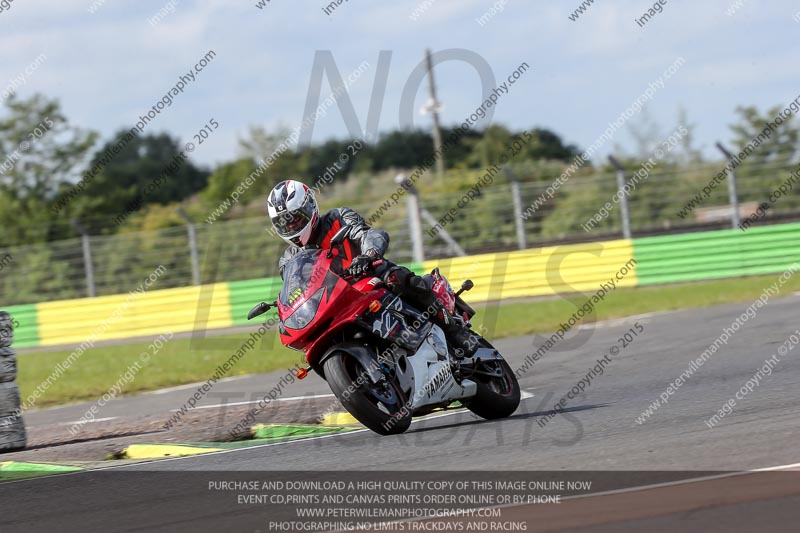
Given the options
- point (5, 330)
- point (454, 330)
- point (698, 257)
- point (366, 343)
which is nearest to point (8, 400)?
point (5, 330)

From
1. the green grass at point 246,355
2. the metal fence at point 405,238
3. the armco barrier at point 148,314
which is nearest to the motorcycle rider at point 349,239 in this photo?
the green grass at point 246,355

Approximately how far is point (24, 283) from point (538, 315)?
14.1 meters

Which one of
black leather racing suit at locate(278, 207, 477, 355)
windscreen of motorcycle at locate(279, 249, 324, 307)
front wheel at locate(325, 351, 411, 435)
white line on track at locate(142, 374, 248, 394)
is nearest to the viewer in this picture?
front wheel at locate(325, 351, 411, 435)

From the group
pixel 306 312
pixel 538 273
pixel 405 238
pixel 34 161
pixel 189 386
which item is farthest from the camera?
pixel 34 161

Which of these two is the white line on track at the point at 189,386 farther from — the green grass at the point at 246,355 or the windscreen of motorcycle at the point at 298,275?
the windscreen of motorcycle at the point at 298,275

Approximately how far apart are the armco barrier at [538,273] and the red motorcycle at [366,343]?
41.4ft

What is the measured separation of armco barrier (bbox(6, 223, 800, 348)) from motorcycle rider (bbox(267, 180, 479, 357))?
1228 cm

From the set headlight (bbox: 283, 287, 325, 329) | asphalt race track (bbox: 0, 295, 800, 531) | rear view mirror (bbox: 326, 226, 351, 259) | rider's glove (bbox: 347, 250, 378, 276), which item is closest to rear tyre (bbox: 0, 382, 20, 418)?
asphalt race track (bbox: 0, 295, 800, 531)

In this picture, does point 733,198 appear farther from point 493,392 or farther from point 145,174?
point 145,174

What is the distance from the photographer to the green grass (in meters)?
14.9

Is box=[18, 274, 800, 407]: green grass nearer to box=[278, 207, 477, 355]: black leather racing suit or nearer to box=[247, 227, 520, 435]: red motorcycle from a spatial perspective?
box=[278, 207, 477, 355]: black leather racing suit

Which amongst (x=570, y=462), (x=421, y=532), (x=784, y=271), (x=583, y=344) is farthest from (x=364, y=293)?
(x=784, y=271)

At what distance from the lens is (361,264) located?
6672 millimetres

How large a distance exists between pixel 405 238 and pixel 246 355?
794cm
